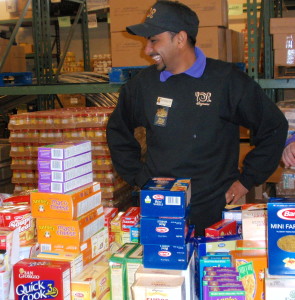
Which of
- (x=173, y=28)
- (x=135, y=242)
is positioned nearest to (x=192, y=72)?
(x=173, y=28)

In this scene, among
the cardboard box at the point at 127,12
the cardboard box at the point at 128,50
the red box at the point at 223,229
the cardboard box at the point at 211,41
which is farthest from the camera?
the cardboard box at the point at 128,50

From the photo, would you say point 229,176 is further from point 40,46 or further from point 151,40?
point 40,46

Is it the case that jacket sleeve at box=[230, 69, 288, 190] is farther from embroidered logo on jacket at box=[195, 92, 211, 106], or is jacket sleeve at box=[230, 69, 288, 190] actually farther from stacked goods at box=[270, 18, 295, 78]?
stacked goods at box=[270, 18, 295, 78]

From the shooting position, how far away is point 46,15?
575cm

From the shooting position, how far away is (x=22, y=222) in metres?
2.22

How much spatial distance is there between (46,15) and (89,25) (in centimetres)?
96

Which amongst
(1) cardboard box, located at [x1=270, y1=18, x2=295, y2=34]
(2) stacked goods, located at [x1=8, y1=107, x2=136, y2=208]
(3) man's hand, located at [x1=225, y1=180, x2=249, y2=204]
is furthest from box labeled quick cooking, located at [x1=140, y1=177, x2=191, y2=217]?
(2) stacked goods, located at [x1=8, y1=107, x2=136, y2=208]

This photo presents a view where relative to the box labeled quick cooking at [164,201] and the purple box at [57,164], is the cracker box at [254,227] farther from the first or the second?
the purple box at [57,164]

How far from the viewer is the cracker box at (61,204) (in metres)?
2.12

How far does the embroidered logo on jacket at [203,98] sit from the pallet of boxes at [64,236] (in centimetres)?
71

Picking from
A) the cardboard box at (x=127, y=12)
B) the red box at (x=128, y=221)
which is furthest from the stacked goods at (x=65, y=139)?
the red box at (x=128, y=221)

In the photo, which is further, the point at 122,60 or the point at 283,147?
the point at 122,60

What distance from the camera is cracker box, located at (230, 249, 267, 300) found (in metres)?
1.90

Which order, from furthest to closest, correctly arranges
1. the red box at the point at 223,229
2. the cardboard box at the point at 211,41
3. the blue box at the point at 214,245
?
the cardboard box at the point at 211,41 → the red box at the point at 223,229 → the blue box at the point at 214,245
